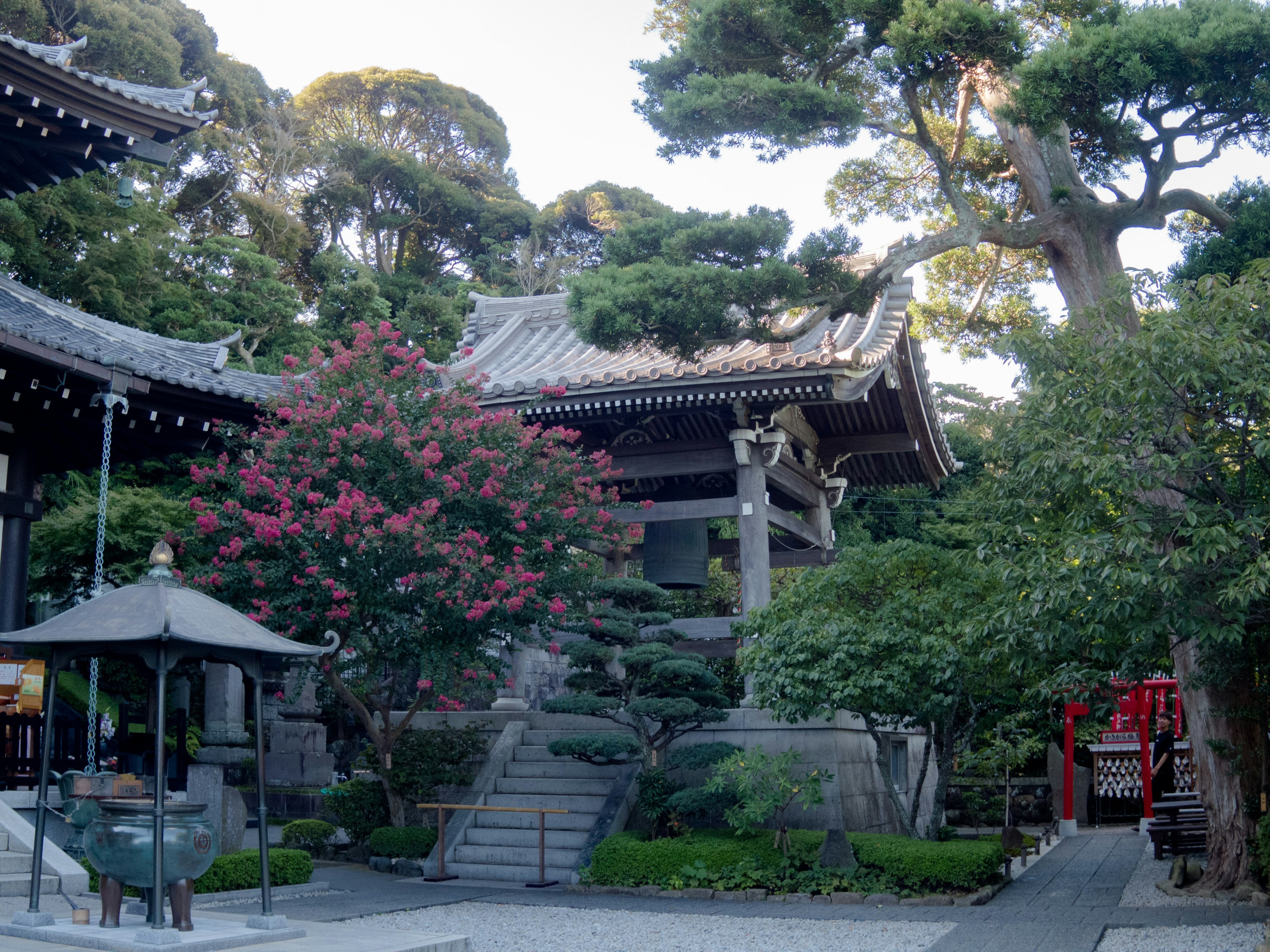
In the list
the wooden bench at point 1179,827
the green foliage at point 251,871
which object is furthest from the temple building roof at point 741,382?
the wooden bench at point 1179,827

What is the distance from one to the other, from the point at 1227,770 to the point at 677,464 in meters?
7.23

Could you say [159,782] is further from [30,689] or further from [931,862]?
[931,862]

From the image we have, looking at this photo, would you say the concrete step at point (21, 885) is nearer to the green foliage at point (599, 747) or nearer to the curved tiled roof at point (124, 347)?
Result: the curved tiled roof at point (124, 347)

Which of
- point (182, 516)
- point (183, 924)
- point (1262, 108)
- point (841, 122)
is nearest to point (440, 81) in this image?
point (182, 516)

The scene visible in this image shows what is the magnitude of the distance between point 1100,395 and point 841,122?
4357 mm

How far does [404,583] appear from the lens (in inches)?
450

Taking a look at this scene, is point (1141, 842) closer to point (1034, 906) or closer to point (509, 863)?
point (1034, 906)

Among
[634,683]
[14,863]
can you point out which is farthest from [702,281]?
[14,863]

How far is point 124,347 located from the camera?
11344mm

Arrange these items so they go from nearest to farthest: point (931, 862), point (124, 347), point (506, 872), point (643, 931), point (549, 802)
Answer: point (643, 931)
point (931, 862)
point (124, 347)
point (506, 872)
point (549, 802)

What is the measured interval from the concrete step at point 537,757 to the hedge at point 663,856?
201 centimetres

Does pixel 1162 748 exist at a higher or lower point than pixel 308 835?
higher

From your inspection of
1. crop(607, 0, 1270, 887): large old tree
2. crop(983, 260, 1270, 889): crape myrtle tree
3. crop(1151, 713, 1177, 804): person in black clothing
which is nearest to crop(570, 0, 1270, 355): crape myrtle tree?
crop(607, 0, 1270, 887): large old tree

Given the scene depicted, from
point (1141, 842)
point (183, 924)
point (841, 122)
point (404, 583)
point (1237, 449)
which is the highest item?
point (841, 122)
